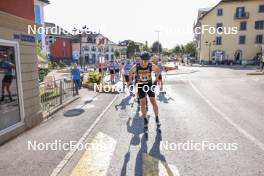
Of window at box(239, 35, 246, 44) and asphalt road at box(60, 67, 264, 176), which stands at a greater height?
window at box(239, 35, 246, 44)

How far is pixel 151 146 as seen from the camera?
17.1ft

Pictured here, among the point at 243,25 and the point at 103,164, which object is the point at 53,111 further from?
the point at 243,25

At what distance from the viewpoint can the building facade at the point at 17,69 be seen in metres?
6.02

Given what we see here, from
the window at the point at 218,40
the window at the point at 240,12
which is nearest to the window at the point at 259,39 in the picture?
the window at the point at 240,12

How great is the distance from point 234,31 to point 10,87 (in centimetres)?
5351

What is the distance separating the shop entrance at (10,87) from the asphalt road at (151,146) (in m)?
0.62

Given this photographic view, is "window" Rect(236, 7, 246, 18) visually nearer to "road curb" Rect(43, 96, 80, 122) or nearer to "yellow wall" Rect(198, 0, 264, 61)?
"yellow wall" Rect(198, 0, 264, 61)

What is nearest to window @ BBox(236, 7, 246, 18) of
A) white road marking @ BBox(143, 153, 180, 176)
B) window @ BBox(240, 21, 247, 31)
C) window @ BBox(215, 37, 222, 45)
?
window @ BBox(240, 21, 247, 31)

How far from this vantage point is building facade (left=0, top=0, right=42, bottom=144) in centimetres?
602

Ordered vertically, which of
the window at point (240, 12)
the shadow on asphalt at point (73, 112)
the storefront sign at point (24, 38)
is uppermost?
the window at point (240, 12)

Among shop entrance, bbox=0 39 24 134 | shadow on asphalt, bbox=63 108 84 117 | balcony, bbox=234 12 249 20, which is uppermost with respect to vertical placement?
balcony, bbox=234 12 249 20

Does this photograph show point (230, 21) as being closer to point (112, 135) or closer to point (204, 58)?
point (204, 58)

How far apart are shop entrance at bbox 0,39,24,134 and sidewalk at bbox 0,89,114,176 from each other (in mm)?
574

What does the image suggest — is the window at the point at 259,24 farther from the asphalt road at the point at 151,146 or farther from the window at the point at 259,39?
the asphalt road at the point at 151,146
